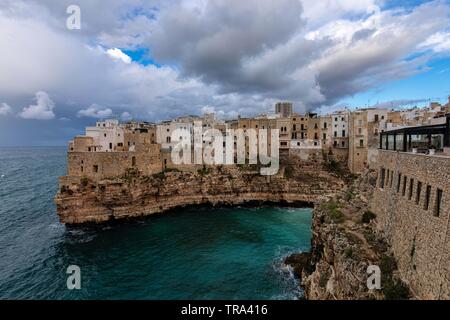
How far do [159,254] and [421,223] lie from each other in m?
24.3

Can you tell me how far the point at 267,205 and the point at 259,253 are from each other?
20896mm

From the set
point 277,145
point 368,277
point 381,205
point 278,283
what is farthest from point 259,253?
point 277,145

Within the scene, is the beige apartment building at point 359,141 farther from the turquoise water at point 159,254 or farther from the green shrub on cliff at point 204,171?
the green shrub on cliff at point 204,171

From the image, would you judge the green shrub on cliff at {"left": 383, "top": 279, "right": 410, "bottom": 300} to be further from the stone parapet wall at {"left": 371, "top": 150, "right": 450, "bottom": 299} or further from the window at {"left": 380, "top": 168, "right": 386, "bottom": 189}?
the window at {"left": 380, "top": 168, "right": 386, "bottom": 189}

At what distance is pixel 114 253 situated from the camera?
29.4 m

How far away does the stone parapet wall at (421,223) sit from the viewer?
9.70 m

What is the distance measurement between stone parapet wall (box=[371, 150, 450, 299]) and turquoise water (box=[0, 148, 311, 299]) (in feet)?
32.7

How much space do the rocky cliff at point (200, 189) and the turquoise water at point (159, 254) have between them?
2883 millimetres

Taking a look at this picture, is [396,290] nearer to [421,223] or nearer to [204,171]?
[421,223]

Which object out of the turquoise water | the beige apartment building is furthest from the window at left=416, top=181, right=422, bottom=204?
the beige apartment building

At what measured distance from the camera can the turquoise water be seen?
72.5 ft

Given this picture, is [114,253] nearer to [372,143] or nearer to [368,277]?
[368,277]

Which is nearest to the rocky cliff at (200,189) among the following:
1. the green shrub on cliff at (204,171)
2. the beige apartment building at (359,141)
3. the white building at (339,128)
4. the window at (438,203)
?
the green shrub on cliff at (204,171)
